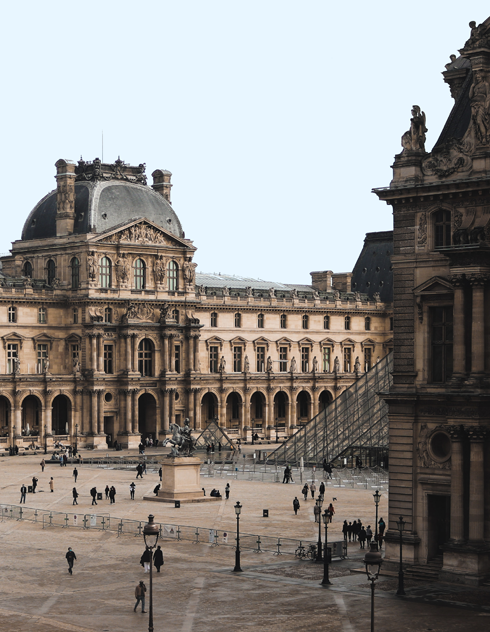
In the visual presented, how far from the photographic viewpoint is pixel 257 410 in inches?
5423

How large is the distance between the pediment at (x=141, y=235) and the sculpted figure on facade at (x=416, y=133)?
6877 cm

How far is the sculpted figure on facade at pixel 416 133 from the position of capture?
2004 inches

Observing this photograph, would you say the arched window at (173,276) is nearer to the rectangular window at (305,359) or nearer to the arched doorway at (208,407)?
the arched doorway at (208,407)

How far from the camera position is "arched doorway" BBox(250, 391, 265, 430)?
444ft

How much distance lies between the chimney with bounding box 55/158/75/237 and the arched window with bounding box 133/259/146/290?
22.0 ft

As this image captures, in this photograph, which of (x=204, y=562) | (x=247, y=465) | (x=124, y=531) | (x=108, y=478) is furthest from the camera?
(x=247, y=465)

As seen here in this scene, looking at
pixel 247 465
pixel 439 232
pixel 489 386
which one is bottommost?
pixel 247 465

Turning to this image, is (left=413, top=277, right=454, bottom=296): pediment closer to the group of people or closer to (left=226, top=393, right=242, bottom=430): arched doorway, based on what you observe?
the group of people

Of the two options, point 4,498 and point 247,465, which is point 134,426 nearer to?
point 247,465

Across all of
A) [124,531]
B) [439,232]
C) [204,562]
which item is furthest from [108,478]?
[439,232]

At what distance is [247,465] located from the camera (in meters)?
102

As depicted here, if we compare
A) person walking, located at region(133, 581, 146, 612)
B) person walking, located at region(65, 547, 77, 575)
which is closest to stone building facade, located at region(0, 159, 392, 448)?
person walking, located at region(65, 547, 77, 575)

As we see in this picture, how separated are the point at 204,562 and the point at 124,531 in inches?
391

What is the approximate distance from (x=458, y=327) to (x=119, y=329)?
74.9 metres
